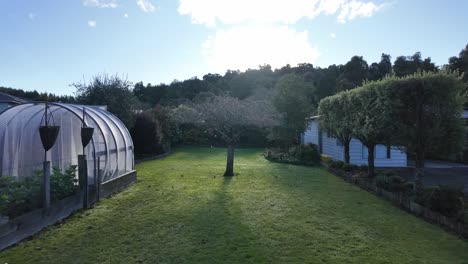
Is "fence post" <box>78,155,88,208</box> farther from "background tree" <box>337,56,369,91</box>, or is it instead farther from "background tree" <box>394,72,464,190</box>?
"background tree" <box>337,56,369,91</box>

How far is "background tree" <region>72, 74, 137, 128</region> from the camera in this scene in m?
18.5

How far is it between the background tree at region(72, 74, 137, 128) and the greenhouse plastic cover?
7.85 metres

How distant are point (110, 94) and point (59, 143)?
982 cm

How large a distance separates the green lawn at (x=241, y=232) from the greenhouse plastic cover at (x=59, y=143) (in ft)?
4.19

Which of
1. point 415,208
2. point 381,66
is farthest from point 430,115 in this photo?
point 381,66

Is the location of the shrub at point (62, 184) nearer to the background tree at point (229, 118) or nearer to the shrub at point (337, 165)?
the background tree at point (229, 118)

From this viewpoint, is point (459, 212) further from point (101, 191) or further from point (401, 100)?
point (101, 191)

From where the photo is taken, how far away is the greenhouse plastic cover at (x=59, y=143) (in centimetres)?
859

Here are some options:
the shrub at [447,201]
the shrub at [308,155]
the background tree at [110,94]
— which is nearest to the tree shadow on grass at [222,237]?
the shrub at [447,201]

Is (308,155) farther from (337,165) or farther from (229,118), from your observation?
(229,118)

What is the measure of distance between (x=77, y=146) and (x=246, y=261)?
24.2 feet

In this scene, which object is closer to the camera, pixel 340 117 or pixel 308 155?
pixel 340 117

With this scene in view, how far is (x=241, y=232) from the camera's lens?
5.96m

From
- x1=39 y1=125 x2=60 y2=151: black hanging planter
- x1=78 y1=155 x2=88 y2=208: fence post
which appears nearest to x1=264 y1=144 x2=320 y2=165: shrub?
x1=78 y1=155 x2=88 y2=208: fence post
